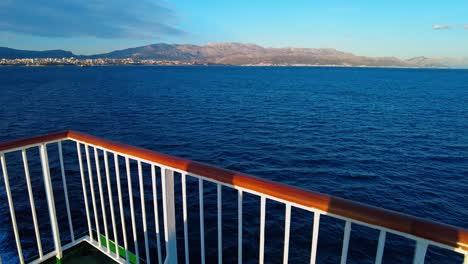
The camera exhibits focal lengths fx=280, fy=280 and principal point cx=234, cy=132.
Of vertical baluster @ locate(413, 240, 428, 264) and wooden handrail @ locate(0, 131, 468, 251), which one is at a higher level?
wooden handrail @ locate(0, 131, 468, 251)

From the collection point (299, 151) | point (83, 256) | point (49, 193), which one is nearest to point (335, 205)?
point (49, 193)

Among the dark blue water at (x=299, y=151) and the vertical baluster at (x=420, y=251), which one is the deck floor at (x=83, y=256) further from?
the dark blue water at (x=299, y=151)

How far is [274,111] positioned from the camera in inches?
888

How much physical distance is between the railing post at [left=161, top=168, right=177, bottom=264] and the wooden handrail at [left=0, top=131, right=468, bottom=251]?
0.13m

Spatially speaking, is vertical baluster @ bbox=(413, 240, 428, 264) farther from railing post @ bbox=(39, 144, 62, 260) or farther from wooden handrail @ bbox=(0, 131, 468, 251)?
railing post @ bbox=(39, 144, 62, 260)

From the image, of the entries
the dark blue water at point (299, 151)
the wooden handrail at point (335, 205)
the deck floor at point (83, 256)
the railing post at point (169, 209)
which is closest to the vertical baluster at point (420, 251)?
the wooden handrail at point (335, 205)

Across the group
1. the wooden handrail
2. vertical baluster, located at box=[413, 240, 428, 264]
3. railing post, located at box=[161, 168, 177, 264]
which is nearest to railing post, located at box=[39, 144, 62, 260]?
the wooden handrail

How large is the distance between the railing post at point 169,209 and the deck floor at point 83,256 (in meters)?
1.17

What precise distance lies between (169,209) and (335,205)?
1.30 meters

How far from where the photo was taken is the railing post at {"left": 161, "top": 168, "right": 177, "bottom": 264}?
2033mm

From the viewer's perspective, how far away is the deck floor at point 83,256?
9.78 ft

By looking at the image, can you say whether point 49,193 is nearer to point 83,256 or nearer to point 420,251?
point 83,256

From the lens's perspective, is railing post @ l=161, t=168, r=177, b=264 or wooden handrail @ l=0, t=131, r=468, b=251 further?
railing post @ l=161, t=168, r=177, b=264

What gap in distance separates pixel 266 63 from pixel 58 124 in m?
190
